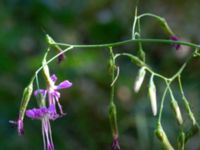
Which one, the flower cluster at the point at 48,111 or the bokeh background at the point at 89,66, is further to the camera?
the bokeh background at the point at 89,66

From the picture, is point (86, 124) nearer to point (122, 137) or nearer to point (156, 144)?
point (122, 137)

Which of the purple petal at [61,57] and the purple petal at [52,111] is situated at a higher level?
the purple petal at [61,57]

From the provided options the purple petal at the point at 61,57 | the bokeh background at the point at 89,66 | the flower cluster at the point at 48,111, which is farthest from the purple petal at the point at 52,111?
the bokeh background at the point at 89,66

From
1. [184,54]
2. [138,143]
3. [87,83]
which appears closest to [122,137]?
[138,143]

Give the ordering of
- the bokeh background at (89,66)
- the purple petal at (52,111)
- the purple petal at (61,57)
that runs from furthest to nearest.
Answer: the bokeh background at (89,66), the purple petal at (61,57), the purple petal at (52,111)

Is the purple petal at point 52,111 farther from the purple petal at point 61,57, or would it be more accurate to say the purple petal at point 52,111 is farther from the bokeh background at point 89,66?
the bokeh background at point 89,66

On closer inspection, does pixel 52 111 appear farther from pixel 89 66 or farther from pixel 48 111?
pixel 89 66

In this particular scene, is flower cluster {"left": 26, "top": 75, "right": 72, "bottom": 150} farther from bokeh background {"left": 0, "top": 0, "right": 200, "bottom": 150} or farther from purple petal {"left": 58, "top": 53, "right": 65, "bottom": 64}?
bokeh background {"left": 0, "top": 0, "right": 200, "bottom": 150}

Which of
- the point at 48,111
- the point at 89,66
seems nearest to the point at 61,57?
the point at 48,111
